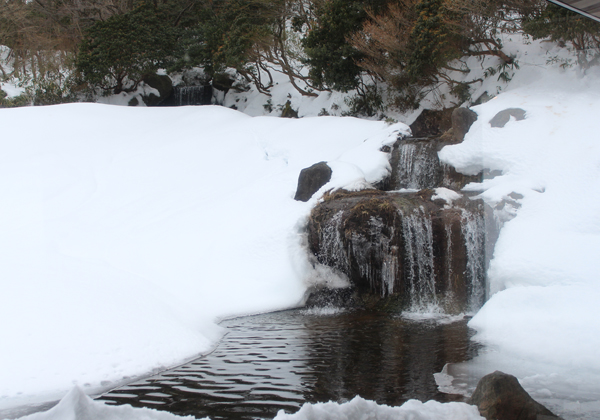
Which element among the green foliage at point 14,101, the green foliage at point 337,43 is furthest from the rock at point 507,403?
the green foliage at point 14,101

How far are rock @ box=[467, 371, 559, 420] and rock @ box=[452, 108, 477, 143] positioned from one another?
7.98 metres

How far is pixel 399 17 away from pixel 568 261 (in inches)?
387

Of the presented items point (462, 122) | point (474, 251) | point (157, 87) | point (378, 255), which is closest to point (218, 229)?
Answer: point (378, 255)

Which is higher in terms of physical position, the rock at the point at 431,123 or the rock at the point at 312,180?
the rock at the point at 431,123

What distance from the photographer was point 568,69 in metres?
11.2

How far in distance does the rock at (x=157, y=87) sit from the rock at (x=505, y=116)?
56.7ft

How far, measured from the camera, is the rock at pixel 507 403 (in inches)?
119

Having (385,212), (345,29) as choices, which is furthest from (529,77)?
(385,212)

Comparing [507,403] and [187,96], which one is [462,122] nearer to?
[507,403]

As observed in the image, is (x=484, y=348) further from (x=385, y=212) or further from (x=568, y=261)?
(x=385, y=212)

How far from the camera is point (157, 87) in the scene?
22.5 metres

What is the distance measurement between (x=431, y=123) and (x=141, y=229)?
31.5ft

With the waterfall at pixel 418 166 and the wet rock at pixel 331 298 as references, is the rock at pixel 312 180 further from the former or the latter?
the wet rock at pixel 331 298

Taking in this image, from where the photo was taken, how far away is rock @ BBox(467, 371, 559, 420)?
302 cm
